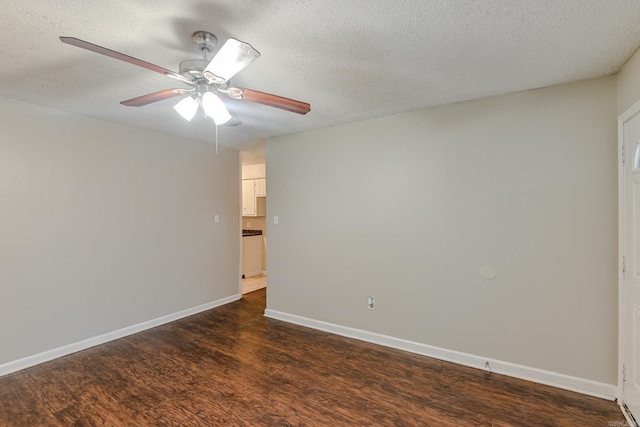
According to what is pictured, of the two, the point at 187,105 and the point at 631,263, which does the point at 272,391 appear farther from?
the point at 631,263

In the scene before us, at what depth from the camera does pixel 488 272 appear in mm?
2617

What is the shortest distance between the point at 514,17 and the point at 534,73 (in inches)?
32.1

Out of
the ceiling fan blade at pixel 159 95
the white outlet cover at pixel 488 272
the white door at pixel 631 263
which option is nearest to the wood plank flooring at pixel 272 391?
the white door at pixel 631 263

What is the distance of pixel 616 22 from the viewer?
158cm

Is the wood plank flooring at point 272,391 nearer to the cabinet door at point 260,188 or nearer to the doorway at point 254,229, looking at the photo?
the doorway at point 254,229

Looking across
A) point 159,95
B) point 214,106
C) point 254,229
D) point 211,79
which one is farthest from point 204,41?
point 254,229

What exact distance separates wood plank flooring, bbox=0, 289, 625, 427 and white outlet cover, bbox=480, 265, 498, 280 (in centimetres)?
81

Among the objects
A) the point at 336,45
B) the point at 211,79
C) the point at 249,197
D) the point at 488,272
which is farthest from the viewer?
the point at 249,197

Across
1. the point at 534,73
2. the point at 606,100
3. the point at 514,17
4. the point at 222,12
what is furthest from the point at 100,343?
the point at 606,100

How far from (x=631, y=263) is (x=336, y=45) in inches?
92.7

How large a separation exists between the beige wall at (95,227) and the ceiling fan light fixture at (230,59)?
7.42 ft

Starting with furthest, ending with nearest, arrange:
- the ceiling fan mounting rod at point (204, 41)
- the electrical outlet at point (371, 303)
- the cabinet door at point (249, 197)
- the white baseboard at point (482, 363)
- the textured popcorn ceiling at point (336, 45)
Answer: the cabinet door at point (249, 197), the electrical outlet at point (371, 303), the white baseboard at point (482, 363), the ceiling fan mounting rod at point (204, 41), the textured popcorn ceiling at point (336, 45)

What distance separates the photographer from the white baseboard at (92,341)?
2.61m

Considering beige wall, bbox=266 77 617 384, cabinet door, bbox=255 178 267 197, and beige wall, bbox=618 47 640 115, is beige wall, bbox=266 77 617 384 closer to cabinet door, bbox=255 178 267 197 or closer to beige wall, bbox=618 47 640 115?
beige wall, bbox=618 47 640 115
